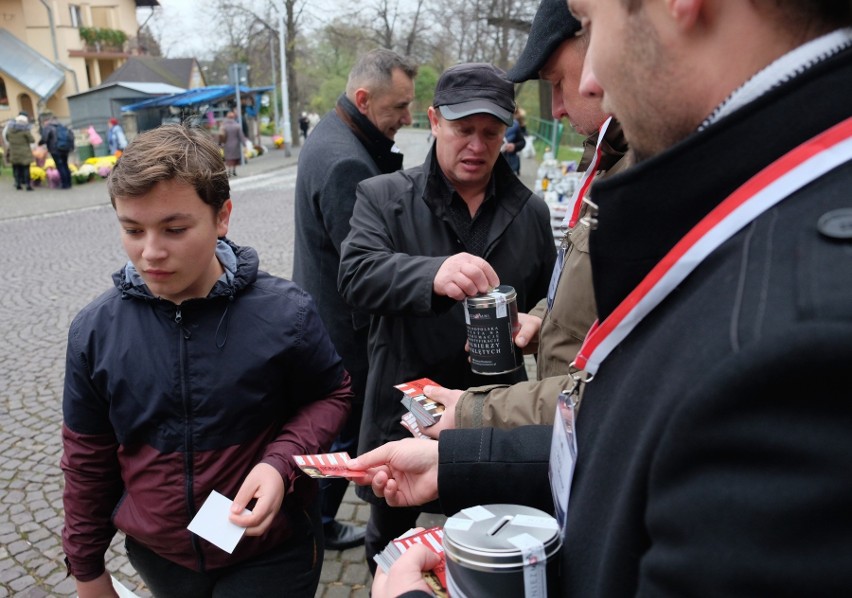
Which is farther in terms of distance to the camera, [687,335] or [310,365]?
[310,365]

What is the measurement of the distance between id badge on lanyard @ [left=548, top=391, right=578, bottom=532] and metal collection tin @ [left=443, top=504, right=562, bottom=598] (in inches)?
2.0

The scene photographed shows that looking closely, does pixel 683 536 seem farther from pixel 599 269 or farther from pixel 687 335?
Result: pixel 599 269

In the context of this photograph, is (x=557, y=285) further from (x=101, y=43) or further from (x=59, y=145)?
(x=101, y=43)

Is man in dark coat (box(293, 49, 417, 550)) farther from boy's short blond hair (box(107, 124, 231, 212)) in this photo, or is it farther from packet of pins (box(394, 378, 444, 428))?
packet of pins (box(394, 378, 444, 428))

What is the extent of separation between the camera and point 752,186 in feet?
2.55

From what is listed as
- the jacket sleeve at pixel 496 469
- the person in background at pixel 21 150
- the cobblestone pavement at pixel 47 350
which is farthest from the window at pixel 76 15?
the jacket sleeve at pixel 496 469

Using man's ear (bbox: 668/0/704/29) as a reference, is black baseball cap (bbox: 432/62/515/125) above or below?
below

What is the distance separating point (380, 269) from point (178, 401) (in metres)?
0.85

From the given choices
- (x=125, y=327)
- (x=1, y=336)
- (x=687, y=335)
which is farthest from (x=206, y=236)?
(x=1, y=336)

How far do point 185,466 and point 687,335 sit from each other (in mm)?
1557

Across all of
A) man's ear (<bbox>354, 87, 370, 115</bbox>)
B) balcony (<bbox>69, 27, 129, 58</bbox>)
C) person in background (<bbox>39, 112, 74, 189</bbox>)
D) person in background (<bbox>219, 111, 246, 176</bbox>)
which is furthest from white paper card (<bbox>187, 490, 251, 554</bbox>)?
balcony (<bbox>69, 27, 129, 58</bbox>)

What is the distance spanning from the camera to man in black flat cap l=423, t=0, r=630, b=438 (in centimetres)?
178

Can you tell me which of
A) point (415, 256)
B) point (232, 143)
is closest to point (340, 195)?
point (415, 256)

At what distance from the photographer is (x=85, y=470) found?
78.0 inches
